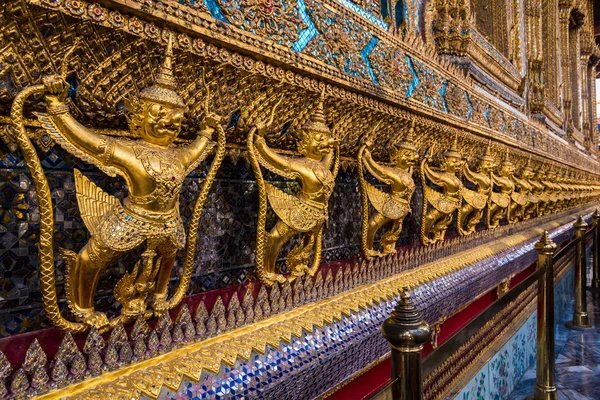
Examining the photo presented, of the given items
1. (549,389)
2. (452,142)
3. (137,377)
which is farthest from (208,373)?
(549,389)

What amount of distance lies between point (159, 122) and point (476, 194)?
6.68ft

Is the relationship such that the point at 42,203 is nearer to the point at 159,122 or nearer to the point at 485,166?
the point at 159,122

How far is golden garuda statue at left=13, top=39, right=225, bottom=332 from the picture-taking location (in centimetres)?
69

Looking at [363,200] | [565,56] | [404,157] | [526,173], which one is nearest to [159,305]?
[363,200]

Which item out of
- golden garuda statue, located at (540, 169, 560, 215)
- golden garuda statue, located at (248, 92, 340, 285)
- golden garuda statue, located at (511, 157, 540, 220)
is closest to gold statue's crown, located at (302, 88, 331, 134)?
golden garuda statue, located at (248, 92, 340, 285)

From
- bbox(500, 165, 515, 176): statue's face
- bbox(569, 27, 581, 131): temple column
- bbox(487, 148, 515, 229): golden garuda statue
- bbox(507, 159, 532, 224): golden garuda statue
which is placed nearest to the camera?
bbox(487, 148, 515, 229): golden garuda statue

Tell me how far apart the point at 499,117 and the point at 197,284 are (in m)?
2.59

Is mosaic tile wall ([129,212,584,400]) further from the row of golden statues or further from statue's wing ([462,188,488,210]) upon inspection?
statue's wing ([462,188,488,210])

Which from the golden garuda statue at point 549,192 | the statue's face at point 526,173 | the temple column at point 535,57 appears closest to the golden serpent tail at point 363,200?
the statue's face at point 526,173

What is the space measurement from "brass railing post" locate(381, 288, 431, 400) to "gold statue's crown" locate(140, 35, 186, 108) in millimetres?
556

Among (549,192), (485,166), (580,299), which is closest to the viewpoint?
(485,166)

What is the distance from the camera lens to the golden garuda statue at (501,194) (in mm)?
2760

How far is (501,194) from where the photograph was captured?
9.38 ft

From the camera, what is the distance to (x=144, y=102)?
29.6 inches
